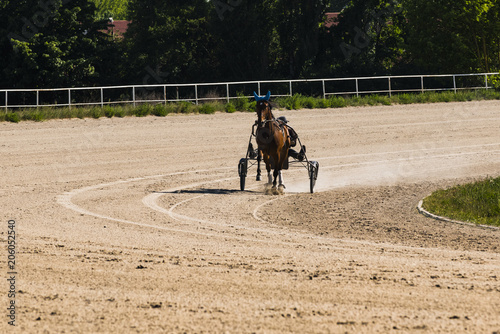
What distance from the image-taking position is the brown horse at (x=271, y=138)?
48.8ft

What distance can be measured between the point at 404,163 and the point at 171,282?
15523mm

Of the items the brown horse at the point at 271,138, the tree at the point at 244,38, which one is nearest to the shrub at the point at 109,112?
the brown horse at the point at 271,138

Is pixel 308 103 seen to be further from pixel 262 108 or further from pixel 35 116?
pixel 262 108

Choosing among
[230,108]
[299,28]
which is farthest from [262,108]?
[299,28]

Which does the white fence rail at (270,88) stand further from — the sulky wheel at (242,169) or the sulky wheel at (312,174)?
the sulky wheel at (312,174)

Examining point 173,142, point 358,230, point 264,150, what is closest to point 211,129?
point 173,142

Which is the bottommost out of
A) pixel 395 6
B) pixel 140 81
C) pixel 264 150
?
pixel 264 150

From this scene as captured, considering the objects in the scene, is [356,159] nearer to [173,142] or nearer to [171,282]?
[173,142]

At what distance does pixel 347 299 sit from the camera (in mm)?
6844

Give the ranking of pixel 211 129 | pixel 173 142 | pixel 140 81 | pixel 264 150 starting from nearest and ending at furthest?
pixel 264 150 < pixel 173 142 < pixel 211 129 < pixel 140 81

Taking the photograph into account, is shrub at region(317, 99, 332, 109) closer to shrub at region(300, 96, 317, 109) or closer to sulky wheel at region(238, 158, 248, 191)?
shrub at region(300, 96, 317, 109)

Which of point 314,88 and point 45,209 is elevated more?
point 314,88

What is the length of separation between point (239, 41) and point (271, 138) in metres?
39.5

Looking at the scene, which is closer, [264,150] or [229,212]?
[229,212]
